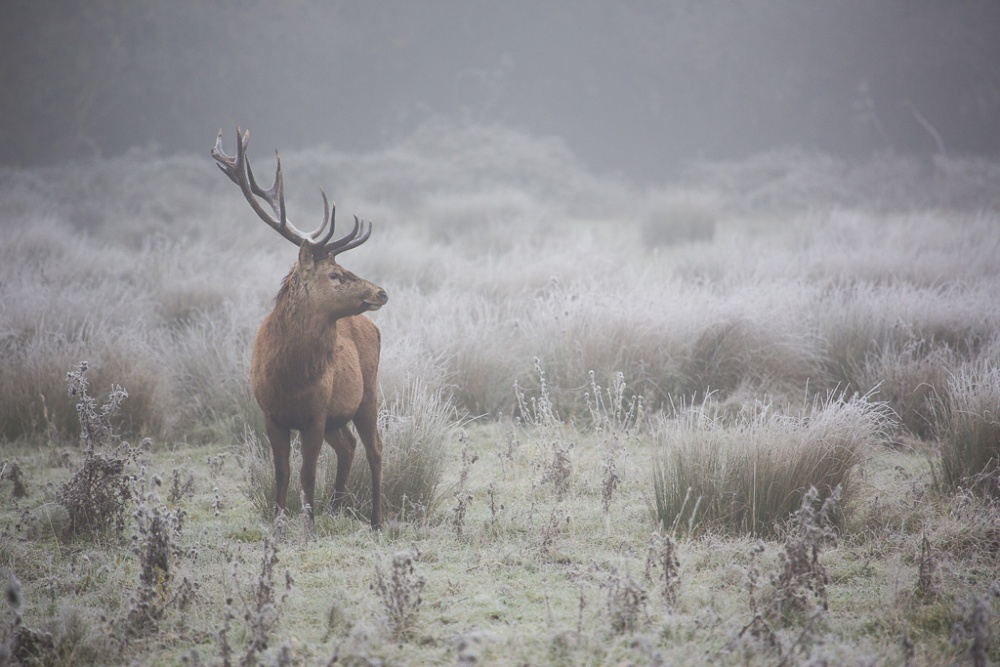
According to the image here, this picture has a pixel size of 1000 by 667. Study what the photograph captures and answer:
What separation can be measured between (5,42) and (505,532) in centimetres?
2324

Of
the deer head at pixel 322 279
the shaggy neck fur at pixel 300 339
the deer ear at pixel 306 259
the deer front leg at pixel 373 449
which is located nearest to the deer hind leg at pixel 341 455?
the deer front leg at pixel 373 449

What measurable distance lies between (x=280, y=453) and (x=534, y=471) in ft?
4.64

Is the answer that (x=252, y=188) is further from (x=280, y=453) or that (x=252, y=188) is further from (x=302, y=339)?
(x=280, y=453)

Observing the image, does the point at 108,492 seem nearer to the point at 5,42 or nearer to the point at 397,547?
the point at 397,547

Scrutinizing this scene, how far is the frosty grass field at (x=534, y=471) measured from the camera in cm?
294

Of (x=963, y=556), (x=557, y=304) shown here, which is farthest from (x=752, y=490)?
(x=557, y=304)

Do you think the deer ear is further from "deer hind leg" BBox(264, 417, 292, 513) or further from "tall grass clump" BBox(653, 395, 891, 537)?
"tall grass clump" BBox(653, 395, 891, 537)

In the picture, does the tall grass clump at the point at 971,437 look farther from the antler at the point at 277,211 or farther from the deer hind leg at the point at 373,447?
the antler at the point at 277,211

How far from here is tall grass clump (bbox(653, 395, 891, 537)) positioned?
12.8 ft

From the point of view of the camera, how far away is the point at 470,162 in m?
23.9

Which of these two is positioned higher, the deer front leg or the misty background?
the misty background

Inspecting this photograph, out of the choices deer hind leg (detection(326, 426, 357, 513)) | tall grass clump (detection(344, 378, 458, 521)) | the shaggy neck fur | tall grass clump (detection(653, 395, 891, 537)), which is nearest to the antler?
the shaggy neck fur

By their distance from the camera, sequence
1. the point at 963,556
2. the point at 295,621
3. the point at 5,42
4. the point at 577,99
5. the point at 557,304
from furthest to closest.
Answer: the point at 577,99, the point at 5,42, the point at 557,304, the point at 963,556, the point at 295,621

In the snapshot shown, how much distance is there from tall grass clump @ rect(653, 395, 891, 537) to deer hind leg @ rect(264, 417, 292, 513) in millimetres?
1852
